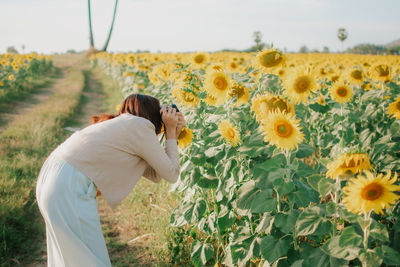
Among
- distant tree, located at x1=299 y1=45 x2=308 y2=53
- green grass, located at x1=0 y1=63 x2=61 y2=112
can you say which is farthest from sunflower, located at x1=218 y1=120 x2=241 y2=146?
distant tree, located at x1=299 y1=45 x2=308 y2=53

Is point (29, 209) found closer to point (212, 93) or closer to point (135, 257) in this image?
point (135, 257)

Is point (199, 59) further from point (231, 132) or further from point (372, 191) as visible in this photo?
point (372, 191)

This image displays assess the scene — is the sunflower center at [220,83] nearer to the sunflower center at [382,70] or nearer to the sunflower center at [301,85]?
the sunflower center at [301,85]

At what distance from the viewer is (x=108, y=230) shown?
397 centimetres

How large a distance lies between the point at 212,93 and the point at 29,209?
269cm

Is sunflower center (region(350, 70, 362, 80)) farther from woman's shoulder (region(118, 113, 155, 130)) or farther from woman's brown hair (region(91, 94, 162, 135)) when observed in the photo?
woman's shoulder (region(118, 113, 155, 130))

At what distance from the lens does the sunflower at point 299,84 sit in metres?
2.56

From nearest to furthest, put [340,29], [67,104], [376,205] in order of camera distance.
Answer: [376,205] → [67,104] → [340,29]

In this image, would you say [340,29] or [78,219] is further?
[340,29]

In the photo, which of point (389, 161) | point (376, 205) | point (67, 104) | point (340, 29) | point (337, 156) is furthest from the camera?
point (340, 29)

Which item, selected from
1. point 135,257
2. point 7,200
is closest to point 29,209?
point 7,200

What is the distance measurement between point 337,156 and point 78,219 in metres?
1.51

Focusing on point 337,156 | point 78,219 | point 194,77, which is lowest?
point 78,219

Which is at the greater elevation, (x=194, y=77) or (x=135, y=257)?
(x=194, y=77)
